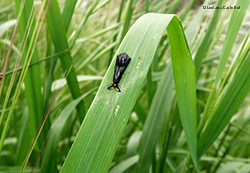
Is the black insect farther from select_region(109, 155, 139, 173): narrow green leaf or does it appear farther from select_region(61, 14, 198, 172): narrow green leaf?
Answer: select_region(109, 155, 139, 173): narrow green leaf

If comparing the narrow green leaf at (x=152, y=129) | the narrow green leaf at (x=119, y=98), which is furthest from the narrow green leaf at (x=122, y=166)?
the narrow green leaf at (x=119, y=98)

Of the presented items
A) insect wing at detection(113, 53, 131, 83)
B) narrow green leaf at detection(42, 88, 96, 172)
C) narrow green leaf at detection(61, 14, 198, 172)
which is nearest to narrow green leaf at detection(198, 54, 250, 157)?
narrow green leaf at detection(61, 14, 198, 172)

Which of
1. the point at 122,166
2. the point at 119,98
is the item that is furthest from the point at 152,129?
the point at 119,98

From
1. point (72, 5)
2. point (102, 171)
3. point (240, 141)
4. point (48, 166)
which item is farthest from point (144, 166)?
point (240, 141)

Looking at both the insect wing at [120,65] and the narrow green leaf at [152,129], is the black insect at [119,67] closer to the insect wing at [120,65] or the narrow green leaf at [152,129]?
the insect wing at [120,65]

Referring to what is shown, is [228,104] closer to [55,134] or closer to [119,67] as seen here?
[119,67]

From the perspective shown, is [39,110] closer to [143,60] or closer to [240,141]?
[143,60]
